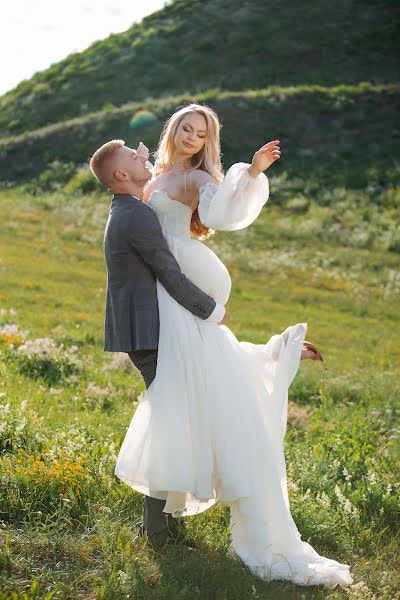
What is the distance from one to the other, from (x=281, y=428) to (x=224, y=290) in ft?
3.39

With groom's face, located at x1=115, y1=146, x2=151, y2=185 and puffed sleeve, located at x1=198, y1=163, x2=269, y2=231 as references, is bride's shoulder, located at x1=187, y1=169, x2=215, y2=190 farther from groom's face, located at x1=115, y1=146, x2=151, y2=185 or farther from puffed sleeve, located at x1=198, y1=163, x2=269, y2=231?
groom's face, located at x1=115, y1=146, x2=151, y2=185

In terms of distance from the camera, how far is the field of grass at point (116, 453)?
453cm

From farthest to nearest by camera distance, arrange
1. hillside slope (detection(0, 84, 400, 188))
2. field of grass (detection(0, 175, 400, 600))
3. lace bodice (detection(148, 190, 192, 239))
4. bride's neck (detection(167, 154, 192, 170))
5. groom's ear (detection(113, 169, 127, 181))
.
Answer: hillside slope (detection(0, 84, 400, 188))
bride's neck (detection(167, 154, 192, 170))
lace bodice (detection(148, 190, 192, 239))
groom's ear (detection(113, 169, 127, 181))
field of grass (detection(0, 175, 400, 600))

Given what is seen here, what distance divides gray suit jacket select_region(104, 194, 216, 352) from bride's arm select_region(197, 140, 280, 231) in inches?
14.4

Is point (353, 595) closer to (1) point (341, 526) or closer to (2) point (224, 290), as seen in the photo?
(1) point (341, 526)

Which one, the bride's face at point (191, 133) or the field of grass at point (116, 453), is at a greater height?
the bride's face at point (191, 133)

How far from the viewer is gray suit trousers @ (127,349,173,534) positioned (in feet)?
16.3

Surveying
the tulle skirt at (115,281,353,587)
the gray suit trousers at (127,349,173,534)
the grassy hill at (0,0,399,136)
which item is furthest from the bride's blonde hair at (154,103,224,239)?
the grassy hill at (0,0,399,136)

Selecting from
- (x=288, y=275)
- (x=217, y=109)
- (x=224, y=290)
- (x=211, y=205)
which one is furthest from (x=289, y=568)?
(x=217, y=109)

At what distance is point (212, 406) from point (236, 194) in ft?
4.53

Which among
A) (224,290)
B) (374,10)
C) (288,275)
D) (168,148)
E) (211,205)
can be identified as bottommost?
(288,275)

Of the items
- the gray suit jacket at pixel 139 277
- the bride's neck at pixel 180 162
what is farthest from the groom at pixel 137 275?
the bride's neck at pixel 180 162

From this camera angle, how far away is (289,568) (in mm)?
4734

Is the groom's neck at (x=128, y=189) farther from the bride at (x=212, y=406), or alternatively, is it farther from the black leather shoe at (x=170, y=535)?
the black leather shoe at (x=170, y=535)
